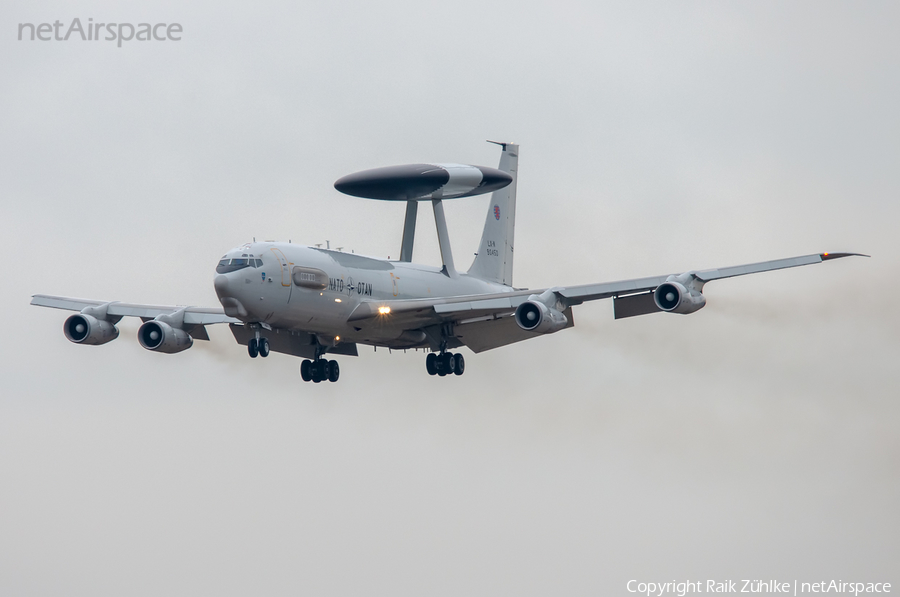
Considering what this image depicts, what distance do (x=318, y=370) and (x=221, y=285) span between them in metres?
9.18

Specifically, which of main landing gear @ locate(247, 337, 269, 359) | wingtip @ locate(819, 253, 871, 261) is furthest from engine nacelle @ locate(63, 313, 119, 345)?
wingtip @ locate(819, 253, 871, 261)

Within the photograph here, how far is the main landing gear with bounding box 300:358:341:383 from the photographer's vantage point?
62.4 metres

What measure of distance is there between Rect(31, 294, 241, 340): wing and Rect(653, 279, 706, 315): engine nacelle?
1902cm

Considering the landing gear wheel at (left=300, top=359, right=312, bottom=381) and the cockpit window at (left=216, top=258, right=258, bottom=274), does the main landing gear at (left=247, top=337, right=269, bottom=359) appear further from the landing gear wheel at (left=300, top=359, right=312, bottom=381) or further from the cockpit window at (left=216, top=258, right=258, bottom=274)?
the landing gear wheel at (left=300, top=359, right=312, bottom=381)

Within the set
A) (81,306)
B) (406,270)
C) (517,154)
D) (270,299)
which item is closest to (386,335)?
(406,270)

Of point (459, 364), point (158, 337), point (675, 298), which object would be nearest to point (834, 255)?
point (675, 298)

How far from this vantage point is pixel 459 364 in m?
64.4

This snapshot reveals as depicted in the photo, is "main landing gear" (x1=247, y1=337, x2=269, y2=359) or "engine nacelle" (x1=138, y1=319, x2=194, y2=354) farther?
"engine nacelle" (x1=138, y1=319, x2=194, y2=354)

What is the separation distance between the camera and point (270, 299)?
55.0 metres

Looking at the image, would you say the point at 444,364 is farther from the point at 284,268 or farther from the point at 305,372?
the point at 284,268

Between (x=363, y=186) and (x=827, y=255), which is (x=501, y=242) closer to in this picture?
(x=363, y=186)

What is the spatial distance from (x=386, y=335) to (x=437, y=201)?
33.5ft

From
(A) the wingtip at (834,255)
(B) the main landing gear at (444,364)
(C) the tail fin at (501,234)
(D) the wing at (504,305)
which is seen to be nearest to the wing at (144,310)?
(D) the wing at (504,305)

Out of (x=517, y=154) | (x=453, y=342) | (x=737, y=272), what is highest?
(x=517, y=154)
